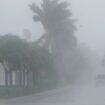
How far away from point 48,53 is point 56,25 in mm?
8650

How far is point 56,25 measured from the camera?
67500 millimetres

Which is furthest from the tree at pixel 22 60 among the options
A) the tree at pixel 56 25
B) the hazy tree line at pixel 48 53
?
the tree at pixel 56 25

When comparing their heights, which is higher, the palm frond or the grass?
the palm frond

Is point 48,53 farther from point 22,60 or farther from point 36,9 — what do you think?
point 22,60

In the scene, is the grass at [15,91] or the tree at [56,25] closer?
the grass at [15,91]

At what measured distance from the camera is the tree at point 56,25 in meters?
68.1

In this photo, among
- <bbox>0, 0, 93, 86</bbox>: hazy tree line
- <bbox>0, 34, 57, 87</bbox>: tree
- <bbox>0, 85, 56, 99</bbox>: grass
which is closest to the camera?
<bbox>0, 85, 56, 99</bbox>: grass

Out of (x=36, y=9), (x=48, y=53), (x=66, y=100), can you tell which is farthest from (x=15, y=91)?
(x=36, y=9)

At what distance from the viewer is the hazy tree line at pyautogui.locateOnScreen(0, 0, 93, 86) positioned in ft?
154

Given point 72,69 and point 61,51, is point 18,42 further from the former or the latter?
point 72,69

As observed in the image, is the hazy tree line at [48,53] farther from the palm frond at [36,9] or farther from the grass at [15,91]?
the grass at [15,91]

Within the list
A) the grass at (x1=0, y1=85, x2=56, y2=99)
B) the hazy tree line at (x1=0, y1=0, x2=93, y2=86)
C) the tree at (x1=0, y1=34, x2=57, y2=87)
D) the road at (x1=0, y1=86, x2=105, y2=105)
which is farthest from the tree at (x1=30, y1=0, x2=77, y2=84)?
the road at (x1=0, y1=86, x2=105, y2=105)

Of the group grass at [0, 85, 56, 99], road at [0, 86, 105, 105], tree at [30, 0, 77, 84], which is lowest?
road at [0, 86, 105, 105]

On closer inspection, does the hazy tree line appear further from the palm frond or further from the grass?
the grass
